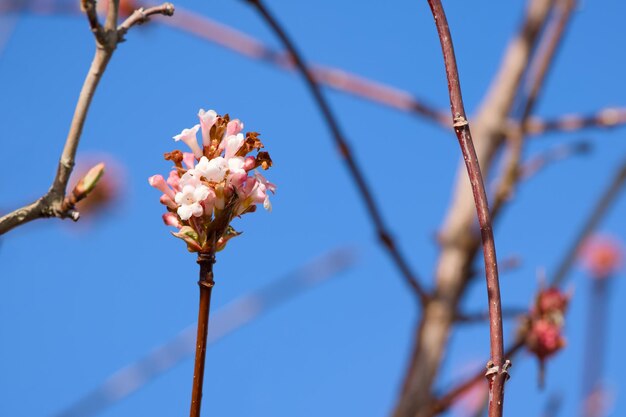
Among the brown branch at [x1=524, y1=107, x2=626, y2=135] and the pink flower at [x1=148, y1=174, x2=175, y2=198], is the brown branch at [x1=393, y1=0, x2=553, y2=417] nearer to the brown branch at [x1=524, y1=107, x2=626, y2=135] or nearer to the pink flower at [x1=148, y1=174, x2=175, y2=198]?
the brown branch at [x1=524, y1=107, x2=626, y2=135]

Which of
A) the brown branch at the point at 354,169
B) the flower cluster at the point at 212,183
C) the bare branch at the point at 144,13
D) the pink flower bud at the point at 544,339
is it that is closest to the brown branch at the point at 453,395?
the pink flower bud at the point at 544,339

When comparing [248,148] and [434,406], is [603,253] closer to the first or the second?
[434,406]

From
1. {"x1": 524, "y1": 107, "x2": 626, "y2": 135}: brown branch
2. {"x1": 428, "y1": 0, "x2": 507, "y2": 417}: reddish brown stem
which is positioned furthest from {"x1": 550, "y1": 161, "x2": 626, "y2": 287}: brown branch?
{"x1": 428, "y1": 0, "x2": 507, "y2": 417}: reddish brown stem

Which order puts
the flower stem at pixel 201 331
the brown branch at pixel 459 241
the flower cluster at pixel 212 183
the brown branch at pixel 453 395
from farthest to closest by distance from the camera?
the brown branch at pixel 459 241 → the brown branch at pixel 453 395 → the flower cluster at pixel 212 183 → the flower stem at pixel 201 331

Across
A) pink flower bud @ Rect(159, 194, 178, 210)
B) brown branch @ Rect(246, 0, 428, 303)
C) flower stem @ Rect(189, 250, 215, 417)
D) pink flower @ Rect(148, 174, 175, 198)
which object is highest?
brown branch @ Rect(246, 0, 428, 303)

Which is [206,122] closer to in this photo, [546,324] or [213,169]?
[213,169]

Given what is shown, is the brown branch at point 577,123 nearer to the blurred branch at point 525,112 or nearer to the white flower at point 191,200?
the blurred branch at point 525,112

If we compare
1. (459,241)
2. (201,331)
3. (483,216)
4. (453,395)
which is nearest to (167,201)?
(201,331)

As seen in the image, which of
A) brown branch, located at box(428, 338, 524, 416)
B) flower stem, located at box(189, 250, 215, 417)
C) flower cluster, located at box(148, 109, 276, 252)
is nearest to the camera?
flower stem, located at box(189, 250, 215, 417)
